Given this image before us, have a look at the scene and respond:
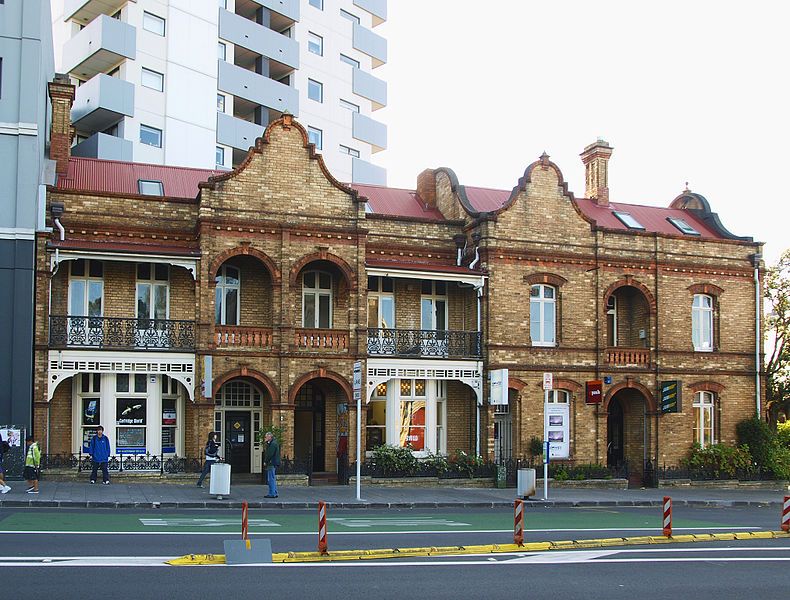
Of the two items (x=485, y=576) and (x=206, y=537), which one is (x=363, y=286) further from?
(x=485, y=576)

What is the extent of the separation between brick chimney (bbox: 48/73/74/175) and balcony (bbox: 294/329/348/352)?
865 cm

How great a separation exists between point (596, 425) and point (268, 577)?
68.9 ft

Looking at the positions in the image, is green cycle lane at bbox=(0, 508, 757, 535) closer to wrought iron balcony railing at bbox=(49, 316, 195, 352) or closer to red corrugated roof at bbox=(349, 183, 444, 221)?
wrought iron balcony railing at bbox=(49, 316, 195, 352)

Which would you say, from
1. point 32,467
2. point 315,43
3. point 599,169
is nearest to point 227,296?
point 32,467

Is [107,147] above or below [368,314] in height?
above

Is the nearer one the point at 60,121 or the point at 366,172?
the point at 60,121

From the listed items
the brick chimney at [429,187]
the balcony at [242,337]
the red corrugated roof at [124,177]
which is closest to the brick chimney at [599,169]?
the brick chimney at [429,187]

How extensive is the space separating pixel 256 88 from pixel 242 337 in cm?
2415

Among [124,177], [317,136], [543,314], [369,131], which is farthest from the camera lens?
[369,131]

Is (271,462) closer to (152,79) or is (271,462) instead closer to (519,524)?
(519,524)

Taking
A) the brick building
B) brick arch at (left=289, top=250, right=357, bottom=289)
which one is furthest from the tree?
brick arch at (left=289, top=250, right=357, bottom=289)

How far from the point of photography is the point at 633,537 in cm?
1861

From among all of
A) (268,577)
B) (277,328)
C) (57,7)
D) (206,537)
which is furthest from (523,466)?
(57,7)

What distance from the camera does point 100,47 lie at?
4406cm
